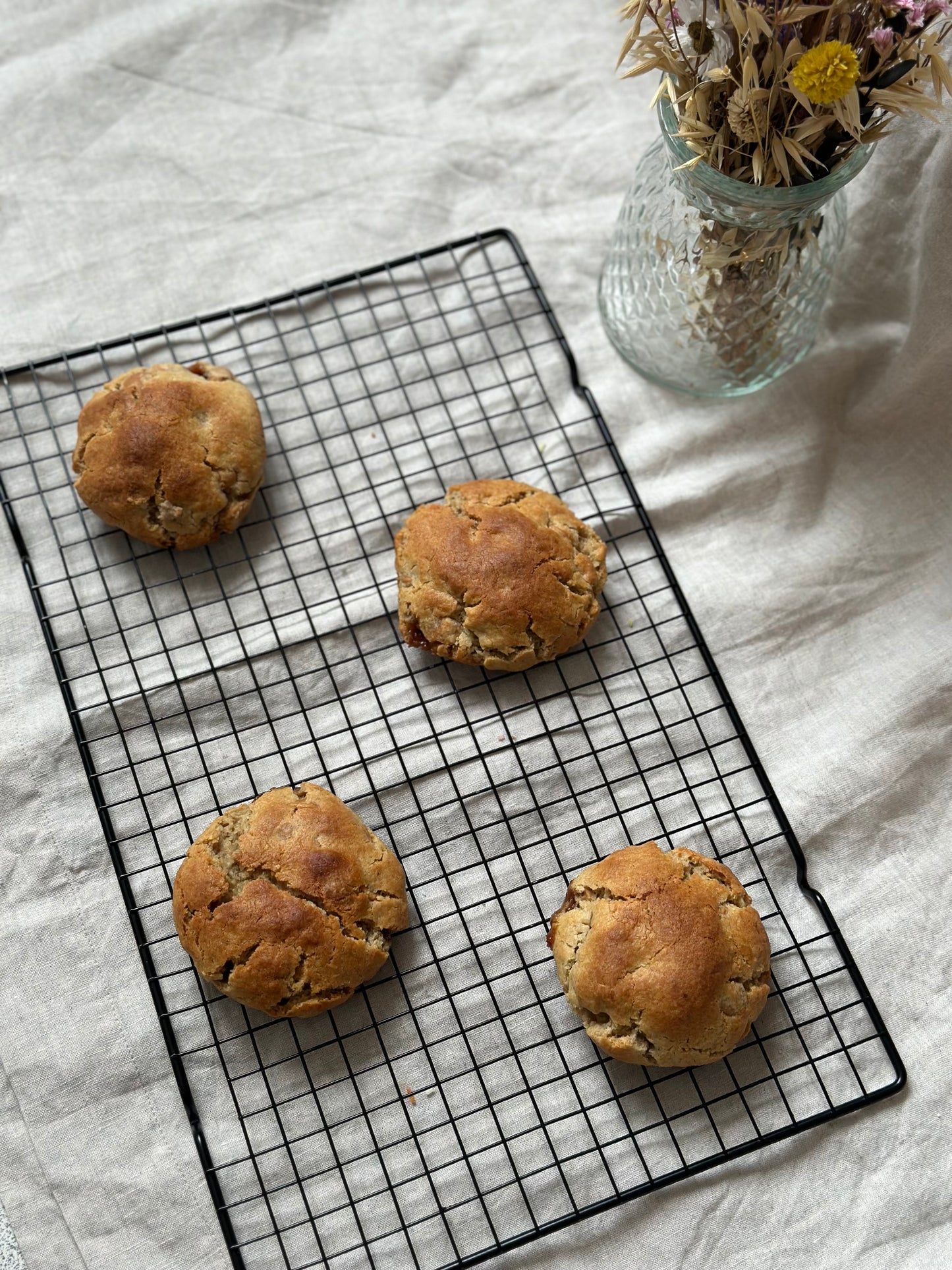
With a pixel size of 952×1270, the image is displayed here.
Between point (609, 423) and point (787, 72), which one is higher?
point (787, 72)

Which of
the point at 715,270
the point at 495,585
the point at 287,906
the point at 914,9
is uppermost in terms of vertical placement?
the point at 914,9

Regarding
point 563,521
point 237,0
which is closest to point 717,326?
point 563,521

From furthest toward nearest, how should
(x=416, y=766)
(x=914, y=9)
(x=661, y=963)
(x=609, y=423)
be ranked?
(x=609, y=423), (x=416, y=766), (x=661, y=963), (x=914, y=9)

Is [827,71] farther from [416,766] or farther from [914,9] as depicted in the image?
[416,766]

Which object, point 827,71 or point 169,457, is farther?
point 169,457

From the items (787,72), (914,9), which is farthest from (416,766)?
(914,9)

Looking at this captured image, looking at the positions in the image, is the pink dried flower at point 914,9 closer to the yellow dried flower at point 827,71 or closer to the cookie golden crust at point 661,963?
the yellow dried flower at point 827,71

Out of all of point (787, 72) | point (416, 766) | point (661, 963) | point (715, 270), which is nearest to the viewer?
point (787, 72)

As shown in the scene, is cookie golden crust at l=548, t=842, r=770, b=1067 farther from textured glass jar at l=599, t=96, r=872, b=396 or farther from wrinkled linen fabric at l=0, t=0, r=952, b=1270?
textured glass jar at l=599, t=96, r=872, b=396
